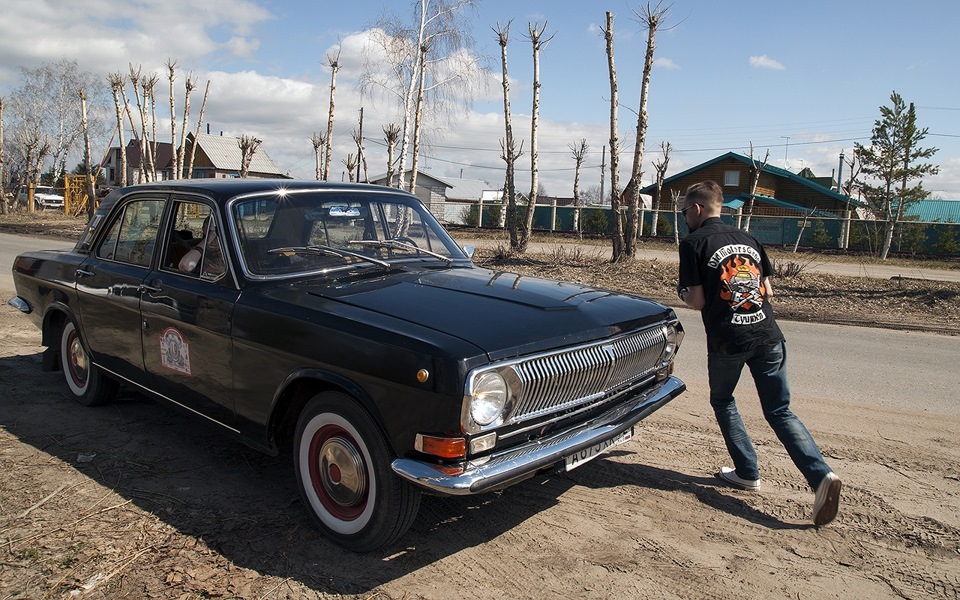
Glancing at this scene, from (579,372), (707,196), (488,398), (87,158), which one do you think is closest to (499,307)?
(579,372)

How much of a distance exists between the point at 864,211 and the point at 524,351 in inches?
1702

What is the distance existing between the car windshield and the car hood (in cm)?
28

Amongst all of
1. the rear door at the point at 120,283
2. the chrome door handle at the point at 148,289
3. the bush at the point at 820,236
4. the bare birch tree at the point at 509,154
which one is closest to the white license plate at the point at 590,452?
the chrome door handle at the point at 148,289

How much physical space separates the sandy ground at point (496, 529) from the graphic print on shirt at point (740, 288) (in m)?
1.07

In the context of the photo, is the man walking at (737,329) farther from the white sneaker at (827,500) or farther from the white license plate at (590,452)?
the white license plate at (590,452)

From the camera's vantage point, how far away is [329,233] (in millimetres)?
4496

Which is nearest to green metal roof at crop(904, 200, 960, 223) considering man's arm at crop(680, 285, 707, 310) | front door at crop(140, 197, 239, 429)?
man's arm at crop(680, 285, 707, 310)

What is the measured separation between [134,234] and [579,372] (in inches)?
137

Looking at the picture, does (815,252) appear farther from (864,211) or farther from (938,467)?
(938,467)

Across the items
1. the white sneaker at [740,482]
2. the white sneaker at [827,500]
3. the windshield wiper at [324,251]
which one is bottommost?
the white sneaker at [740,482]

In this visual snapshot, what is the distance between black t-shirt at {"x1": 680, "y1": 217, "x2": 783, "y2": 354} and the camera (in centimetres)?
406

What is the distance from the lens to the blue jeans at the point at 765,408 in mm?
3973

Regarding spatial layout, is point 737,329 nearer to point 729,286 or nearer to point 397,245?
point 729,286

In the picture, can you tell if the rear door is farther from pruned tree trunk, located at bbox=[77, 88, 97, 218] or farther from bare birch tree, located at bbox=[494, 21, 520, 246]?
pruned tree trunk, located at bbox=[77, 88, 97, 218]
